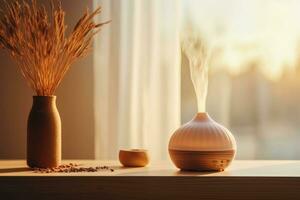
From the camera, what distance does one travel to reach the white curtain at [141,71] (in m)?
2.04

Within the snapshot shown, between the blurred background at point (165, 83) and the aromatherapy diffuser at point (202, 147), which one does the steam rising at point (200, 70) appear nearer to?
the aromatherapy diffuser at point (202, 147)

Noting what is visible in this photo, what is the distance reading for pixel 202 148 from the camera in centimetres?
163

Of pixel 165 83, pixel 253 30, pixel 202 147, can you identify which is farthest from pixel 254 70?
pixel 202 147

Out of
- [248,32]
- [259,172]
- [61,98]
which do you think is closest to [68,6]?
[61,98]

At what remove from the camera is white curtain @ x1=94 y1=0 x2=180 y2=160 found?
2045mm

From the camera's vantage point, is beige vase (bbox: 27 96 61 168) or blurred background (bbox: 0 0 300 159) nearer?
beige vase (bbox: 27 96 61 168)

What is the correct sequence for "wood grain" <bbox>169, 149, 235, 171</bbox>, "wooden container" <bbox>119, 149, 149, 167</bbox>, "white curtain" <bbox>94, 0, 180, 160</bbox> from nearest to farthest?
"wood grain" <bbox>169, 149, 235, 171</bbox> < "wooden container" <bbox>119, 149, 149, 167</bbox> < "white curtain" <bbox>94, 0, 180, 160</bbox>

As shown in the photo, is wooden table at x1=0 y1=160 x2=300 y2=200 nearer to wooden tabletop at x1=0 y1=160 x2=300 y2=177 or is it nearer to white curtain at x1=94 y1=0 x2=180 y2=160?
wooden tabletop at x1=0 y1=160 x2=300 y2=177

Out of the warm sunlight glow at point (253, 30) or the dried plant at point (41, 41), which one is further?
the warm sunlight glow at point (253, 30)

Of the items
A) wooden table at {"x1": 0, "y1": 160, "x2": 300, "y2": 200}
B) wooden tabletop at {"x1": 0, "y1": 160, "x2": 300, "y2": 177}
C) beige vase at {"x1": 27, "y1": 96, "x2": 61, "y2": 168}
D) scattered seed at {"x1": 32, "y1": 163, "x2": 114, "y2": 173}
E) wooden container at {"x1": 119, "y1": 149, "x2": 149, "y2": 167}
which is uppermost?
beige vase at {"x1": 27, "y1": 96, "x2": 61, "y2": 168}

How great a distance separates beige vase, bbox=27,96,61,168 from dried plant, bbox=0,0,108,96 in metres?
0.05

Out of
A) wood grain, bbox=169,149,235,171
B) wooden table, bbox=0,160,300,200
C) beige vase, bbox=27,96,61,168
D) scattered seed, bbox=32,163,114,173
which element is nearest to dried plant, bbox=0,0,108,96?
beige vase, bbox=27,96,61,168


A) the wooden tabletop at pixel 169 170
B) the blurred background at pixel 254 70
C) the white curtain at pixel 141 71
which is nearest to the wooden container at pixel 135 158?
the wooden tabletop at pixel 169 170

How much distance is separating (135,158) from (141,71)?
418 millimetres
